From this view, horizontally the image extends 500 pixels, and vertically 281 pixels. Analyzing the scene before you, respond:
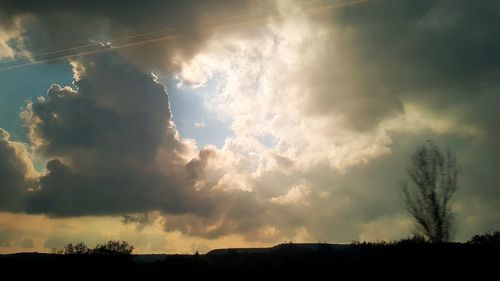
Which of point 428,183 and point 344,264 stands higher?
point 428,183

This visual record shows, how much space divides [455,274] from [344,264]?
5400mm

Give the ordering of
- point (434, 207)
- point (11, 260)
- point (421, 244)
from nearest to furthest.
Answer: point (421, 244) → point (11, 260) → point (434, 207)

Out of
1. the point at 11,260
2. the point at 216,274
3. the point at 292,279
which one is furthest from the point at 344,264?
the point at 11,260

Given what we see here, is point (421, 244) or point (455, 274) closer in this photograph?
point (455, 274)

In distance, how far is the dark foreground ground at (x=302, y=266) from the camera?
20734mm

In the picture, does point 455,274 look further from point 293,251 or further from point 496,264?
point 293,251

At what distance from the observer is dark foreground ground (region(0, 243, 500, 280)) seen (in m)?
20.7

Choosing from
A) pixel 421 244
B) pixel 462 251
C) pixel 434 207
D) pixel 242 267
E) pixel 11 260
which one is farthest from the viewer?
pixel 434 207

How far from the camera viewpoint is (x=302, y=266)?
22578mm

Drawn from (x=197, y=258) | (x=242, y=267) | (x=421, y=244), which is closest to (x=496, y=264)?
(x=421, y=244)

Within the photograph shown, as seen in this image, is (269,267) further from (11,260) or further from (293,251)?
(11,260)

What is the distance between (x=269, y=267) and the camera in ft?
75.9

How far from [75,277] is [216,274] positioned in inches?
388

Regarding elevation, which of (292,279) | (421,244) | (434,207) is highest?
(434,207)
